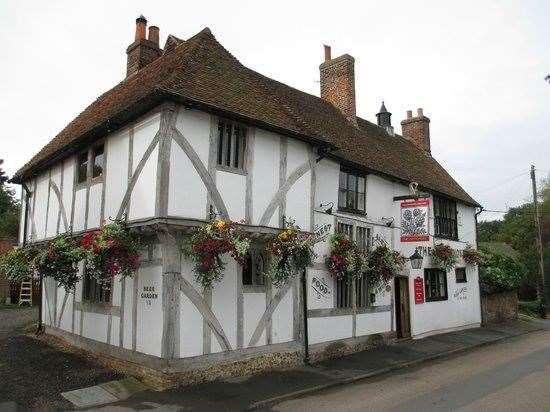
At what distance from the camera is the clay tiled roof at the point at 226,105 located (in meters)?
9.70

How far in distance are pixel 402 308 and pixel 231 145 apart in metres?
9.16

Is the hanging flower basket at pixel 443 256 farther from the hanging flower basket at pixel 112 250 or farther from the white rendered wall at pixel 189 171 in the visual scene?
the hanging flower basket at pixel 112 250

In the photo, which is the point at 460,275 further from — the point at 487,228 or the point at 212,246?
the point at 487,228

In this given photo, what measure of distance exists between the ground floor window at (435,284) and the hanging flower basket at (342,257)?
570 cm

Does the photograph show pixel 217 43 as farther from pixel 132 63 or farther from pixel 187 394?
pixel 187 394

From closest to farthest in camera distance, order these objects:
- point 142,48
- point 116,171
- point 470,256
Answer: point 116,171 → point 142,48 → point 470,256

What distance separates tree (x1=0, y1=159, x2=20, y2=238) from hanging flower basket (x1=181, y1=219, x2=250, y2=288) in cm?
3964

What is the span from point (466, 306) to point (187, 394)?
1469cm

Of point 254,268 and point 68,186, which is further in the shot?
point 68,186

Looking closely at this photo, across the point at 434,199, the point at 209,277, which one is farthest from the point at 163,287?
the point at 434,199

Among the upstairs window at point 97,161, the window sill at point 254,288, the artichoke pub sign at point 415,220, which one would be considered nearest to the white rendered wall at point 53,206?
the upstairs window at point 97,161

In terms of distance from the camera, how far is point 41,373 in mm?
9820

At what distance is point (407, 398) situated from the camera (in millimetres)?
8586

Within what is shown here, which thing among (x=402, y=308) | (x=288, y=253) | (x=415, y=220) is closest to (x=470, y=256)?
(x=402, y=308)
